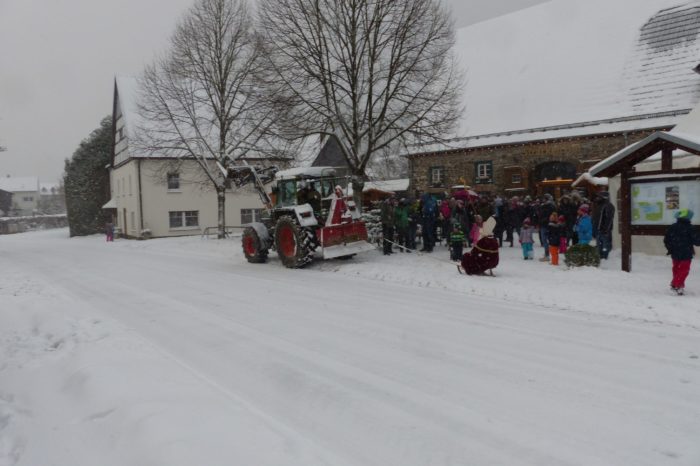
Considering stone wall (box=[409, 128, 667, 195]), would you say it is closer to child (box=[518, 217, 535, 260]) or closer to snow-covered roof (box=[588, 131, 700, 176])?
child (box=[518, 217, 535, 260])

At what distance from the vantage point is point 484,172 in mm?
26328

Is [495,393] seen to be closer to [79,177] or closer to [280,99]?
[280,99]

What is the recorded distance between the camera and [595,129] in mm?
22406

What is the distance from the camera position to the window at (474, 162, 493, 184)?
26031 mm

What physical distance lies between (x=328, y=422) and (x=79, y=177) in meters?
42.4

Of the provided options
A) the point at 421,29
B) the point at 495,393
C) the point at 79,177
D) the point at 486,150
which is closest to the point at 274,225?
the point at 421,29

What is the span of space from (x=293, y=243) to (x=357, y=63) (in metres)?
6.11

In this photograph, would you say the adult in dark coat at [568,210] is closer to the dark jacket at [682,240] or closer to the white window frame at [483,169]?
the dark jacket at [682,240]

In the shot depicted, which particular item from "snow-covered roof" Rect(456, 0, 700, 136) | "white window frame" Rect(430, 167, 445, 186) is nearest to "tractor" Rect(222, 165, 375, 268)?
"white window frame" Rect(430, 167, 445, 186)

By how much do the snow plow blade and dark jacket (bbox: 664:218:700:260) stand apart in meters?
6.94

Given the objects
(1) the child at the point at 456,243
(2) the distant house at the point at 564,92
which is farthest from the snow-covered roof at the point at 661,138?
(2) the distant house at the point at 564,92

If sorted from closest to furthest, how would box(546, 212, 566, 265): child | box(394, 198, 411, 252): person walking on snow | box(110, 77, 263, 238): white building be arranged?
1. box(546, 212, 566, 265): child
2. box(394, 198, 411, 252): person walking on snow
3. box(110, 77, 263, 238): white building

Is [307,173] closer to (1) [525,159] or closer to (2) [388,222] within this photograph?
(2) [388,222]

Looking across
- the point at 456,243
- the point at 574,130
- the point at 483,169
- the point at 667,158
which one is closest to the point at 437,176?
the point at 483,169
